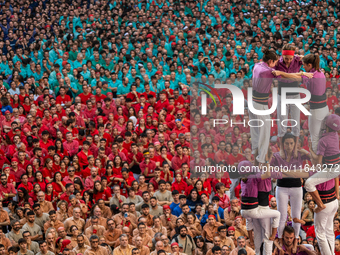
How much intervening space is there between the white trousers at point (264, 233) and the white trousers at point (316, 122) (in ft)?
4.05

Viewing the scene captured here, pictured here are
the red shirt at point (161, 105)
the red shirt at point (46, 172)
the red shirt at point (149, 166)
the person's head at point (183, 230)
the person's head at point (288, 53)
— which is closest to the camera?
the person's head at point (288, 53)

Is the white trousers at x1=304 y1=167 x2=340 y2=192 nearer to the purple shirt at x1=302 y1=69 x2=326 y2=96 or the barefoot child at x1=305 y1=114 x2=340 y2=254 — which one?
the barefoot child at x1=305 y1=114 x2=340 y2=254

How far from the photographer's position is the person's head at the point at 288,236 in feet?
24.4

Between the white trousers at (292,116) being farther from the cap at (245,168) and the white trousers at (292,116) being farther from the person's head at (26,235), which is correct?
the person's head at (26,235)

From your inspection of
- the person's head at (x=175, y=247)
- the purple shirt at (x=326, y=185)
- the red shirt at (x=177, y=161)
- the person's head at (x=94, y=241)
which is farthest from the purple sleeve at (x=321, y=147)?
the red shirt at (x=177, y=161)

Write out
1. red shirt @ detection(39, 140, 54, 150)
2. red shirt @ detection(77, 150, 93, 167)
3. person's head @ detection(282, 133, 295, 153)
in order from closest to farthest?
person's head @ detection(282, 133, 295, 153), red shirt @ detection(77, 150, 93, 167), red shirt @ detection(39, 140, 54, 150)

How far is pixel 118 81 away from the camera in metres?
15.4

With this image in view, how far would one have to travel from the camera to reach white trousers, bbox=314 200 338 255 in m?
7.14

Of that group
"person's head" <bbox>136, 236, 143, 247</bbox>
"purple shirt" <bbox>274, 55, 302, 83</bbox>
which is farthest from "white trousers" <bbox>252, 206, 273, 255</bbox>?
"person's head" <bbox>136, 236, 143, 247</bbox>

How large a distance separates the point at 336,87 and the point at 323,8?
279 inches

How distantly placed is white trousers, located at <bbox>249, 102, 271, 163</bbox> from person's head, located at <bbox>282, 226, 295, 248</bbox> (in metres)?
1.30

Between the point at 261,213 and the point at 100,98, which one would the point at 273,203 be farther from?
the point at 100,98

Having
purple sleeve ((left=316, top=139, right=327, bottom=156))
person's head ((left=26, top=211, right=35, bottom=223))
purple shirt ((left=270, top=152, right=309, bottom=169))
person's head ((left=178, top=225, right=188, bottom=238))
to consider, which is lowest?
person's head ((left=178, top=225, right=188, bottom=238))

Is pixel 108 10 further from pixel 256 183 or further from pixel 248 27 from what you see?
pixel 256 183
